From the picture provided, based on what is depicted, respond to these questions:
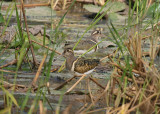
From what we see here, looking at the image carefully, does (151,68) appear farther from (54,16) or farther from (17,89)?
(54,16)

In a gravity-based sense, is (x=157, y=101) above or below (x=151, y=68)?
below

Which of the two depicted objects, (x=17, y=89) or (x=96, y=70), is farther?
(x=96, y=70)

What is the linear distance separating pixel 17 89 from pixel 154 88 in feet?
4.97

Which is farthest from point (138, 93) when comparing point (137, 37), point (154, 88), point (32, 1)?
point (32, 1)

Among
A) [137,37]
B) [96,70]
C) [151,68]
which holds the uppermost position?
[137,37]

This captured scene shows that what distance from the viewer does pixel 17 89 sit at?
3926 millimetres

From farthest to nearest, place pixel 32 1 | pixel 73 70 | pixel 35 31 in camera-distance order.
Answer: pixel 32 1 → pixel 35 31 → pixel 73 70

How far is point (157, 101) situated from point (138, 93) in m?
0.26

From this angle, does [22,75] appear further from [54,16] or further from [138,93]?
[54,16]

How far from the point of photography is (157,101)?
11.4 ft

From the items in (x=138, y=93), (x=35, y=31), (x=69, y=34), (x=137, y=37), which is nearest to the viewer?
(x=138, y=93)

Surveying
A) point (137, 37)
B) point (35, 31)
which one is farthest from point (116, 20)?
point (137, 37)

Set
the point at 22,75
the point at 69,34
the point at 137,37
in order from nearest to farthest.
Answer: the point at 137,37, the point at 22,75, the point at 69,34

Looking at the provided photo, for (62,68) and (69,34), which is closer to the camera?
(62,68)
